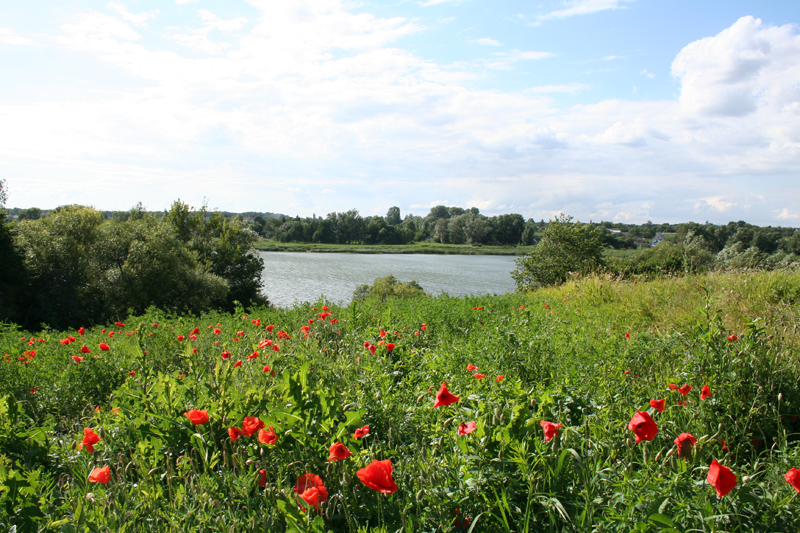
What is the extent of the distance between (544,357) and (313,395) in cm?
222

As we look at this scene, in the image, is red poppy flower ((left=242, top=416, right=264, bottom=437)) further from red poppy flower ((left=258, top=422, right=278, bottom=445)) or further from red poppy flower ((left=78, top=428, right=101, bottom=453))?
red poppy flower ((left=78, top=428, right=101, bottom=453))

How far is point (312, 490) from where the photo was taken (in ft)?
4.66

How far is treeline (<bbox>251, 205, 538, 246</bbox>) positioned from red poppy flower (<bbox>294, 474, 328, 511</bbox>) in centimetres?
7344

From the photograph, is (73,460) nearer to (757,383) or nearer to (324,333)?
(324,333)

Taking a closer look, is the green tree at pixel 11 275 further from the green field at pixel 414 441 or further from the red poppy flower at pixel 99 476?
the red poppy flower at pixel 99 476

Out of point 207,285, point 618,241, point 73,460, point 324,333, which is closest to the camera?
point 73,460

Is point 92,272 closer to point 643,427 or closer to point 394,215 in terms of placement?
point 643,427

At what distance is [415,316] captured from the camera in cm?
610

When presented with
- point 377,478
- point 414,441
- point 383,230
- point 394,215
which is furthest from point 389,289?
point 394,215

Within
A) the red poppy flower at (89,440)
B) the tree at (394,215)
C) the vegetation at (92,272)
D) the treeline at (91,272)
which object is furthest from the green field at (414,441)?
the tree at (394,215)

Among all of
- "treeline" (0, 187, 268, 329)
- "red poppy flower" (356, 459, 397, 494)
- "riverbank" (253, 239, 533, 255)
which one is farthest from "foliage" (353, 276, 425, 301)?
"riverbank" (253, 239, 533, 255)

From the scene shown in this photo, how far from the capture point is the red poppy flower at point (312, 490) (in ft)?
4.59

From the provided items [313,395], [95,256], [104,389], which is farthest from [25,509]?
[95,256]

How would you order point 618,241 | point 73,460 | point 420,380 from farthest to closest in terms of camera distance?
point 618,241, point 420,380, point 73,460
